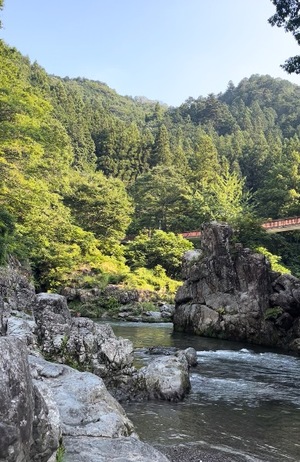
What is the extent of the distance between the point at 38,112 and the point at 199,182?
35.5 meters

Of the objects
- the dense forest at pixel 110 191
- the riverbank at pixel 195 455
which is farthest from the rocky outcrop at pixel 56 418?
the dense forest at pixel 110 191

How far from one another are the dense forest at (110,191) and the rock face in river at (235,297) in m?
8.26

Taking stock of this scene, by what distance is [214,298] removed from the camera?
68.2ft

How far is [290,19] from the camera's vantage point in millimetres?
13258

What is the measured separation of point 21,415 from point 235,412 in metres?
6.01

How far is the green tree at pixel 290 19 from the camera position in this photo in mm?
13109

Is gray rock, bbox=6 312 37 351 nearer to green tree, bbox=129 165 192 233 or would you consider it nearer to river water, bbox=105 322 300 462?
river water, bbox=105 322 300 462

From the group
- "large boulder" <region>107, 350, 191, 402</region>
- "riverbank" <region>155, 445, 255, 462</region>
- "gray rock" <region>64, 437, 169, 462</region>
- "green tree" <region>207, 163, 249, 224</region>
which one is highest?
"green tree" <region>207, 163, 249, 224</region>

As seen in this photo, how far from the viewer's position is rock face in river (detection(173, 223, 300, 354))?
1836 cm

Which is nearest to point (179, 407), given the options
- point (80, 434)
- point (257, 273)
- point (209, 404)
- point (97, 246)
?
point (209, 404)

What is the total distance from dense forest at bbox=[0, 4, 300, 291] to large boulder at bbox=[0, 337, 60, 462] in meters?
11.1

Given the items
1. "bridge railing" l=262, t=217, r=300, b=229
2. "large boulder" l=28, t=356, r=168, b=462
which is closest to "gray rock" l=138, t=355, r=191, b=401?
"large boulder" l=28, t=356, r=168, b=462

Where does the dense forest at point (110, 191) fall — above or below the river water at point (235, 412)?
above

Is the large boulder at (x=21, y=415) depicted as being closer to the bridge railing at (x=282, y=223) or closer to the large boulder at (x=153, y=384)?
the large boulder at (x=153, y=384)
